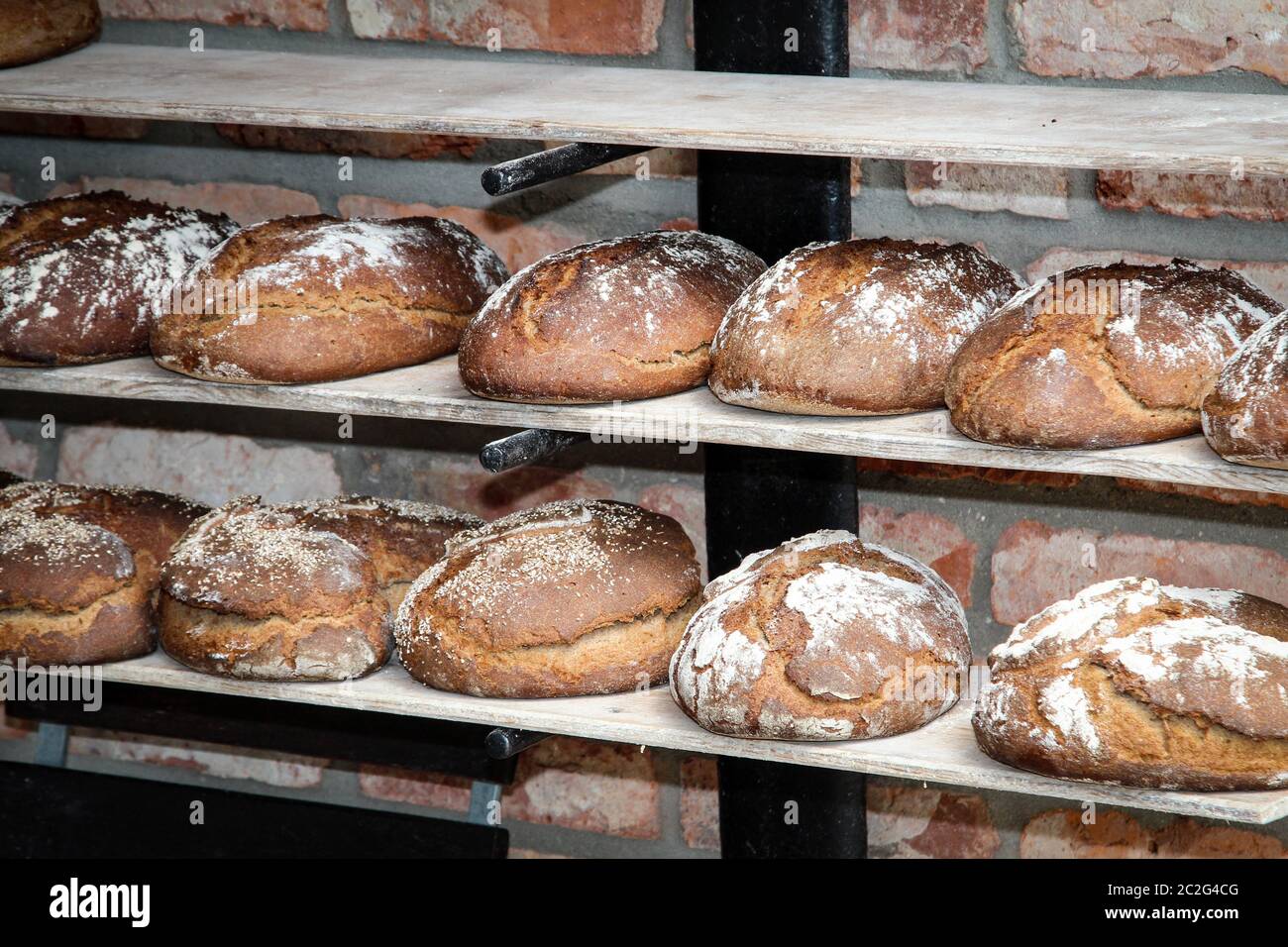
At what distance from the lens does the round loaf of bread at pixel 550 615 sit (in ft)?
6.59

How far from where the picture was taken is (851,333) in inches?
72.6

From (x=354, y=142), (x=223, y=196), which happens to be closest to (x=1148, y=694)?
(x=354, y=142)

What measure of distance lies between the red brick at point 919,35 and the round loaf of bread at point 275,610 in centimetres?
92

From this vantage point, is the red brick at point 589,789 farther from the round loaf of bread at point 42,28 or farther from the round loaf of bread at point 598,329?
the round loaf of bread at point 42,28

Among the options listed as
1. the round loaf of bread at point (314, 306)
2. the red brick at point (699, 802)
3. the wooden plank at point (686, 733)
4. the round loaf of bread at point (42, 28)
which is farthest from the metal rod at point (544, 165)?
the red brick at point (699, 802)

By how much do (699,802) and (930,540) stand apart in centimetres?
56

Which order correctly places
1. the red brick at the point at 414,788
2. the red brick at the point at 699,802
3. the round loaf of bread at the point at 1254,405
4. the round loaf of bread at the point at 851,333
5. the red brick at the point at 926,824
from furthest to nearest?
1. the red brick at the point at 414,788
2. the red brick at the point at 699,802
3. the red brick at the point at 926,824
4. the round loaf of bread at the point at 851,333
5. the round loaf of bread at the point at 1254,405

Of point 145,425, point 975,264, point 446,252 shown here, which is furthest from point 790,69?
point 145,425

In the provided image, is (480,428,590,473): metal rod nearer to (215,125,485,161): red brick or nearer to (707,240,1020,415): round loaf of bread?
(707,240,1020,415): round loaf of bread

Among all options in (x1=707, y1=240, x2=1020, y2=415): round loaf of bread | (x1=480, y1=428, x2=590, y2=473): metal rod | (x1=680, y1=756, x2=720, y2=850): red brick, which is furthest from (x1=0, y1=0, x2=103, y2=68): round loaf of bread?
(x1=680, y1=756, x2=720, y2=850): red brick

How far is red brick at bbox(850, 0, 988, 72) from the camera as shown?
2.16m
